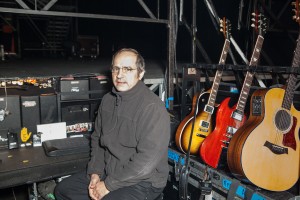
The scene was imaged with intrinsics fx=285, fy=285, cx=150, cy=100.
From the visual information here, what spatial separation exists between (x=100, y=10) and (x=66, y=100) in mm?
8283

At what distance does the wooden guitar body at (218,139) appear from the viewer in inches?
86.4

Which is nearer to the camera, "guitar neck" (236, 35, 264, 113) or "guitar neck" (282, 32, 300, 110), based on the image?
"guitar neck" (282, 32, 300, 110)

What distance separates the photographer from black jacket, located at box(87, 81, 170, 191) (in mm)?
1880

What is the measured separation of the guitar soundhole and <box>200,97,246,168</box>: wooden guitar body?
338mm

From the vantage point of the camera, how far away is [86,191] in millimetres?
2068

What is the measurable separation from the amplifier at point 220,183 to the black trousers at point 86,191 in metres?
0.37

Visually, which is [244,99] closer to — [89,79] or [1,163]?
[89,79]

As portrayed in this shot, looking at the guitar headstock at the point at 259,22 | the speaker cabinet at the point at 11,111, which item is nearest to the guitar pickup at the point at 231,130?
the guitar headstock at the point at 259,22

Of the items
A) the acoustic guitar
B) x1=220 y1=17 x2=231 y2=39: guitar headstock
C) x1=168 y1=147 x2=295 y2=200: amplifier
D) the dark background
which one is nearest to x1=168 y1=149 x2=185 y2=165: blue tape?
x1=168 y1=147 x2=295 y2=200: amplifier

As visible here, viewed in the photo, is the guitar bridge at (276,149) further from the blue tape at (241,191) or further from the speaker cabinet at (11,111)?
the speaker cabinet at (11,111)

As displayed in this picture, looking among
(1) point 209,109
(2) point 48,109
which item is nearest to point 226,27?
(1) point 209,109

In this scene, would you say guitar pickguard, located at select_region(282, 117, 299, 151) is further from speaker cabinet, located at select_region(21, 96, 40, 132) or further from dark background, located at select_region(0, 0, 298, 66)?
dark background, located at select_region(0, 0, 298, 66)

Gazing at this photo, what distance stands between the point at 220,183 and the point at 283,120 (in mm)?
623

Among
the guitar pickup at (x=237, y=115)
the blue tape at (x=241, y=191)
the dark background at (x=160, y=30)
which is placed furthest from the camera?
the dark background at (x=160, y=30)
